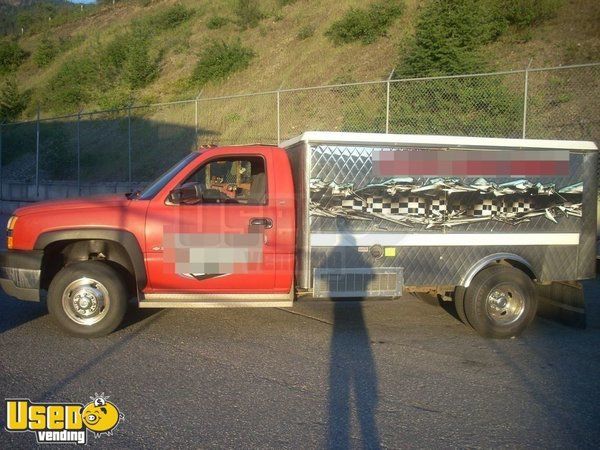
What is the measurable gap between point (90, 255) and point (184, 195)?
1.27 m

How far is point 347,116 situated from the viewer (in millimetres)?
14961

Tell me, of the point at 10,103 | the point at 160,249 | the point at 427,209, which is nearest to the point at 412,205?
the point at 427,209

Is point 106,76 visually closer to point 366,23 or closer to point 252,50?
point 252,50

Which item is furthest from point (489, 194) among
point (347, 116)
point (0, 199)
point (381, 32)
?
point (0, 199)

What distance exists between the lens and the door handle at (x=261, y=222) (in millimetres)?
6327

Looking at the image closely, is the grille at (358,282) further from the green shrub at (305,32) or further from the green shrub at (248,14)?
the green shrub at (248,14)

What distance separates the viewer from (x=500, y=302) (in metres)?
6.69

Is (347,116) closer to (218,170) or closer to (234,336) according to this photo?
(218,170)

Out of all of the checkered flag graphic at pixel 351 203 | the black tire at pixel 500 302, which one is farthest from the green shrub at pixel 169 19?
the black tire at pixel 500 302

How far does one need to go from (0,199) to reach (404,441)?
2182 centimetres

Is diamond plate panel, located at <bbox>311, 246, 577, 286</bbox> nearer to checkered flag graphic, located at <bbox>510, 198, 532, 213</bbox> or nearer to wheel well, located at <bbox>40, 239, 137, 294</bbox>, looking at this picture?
checkered flag graphic, located at <bbox>510, 198, 532, 213</bbox>

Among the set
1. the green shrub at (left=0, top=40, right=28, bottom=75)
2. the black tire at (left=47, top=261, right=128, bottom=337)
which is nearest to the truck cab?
the black tire at (left=47, top=261, right=128, bottom=337)

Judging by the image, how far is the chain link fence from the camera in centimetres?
1280

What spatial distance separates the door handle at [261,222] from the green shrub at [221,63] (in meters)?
20.1
